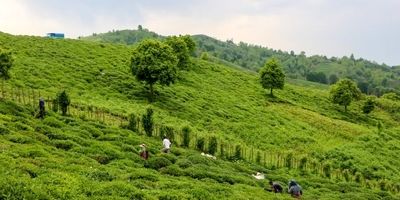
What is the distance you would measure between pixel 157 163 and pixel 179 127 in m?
24.1

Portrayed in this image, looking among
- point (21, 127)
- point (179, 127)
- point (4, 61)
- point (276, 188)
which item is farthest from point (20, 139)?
point (179, 127)

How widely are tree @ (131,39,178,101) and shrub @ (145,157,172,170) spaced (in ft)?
120

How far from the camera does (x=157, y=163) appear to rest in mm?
35312

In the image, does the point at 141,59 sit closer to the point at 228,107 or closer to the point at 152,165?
the point at 228,107

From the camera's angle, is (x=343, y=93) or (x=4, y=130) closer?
(x=4, y=130)

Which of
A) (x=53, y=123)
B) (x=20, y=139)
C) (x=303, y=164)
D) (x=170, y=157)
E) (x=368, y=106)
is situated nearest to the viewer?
(x=20, y=139)

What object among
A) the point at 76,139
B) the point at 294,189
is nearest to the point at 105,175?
the point at 76,139

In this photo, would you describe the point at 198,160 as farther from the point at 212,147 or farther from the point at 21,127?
the point at 21,127

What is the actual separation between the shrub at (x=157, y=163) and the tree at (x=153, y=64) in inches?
1436

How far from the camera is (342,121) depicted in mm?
94375

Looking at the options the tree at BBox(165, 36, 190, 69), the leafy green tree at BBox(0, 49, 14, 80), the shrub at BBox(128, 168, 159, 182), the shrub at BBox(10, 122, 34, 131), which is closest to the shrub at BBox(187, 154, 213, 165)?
the shrub at BBox(128, 168, 159, 182)

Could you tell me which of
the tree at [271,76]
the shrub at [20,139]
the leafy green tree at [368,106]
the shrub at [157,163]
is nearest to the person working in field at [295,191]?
the shrub at [157,163]

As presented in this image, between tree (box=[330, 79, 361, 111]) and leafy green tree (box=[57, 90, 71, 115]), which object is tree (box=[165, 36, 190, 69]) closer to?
tree (box=[330, 79, 361, 111])

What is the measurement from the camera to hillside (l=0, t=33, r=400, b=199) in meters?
27.2
